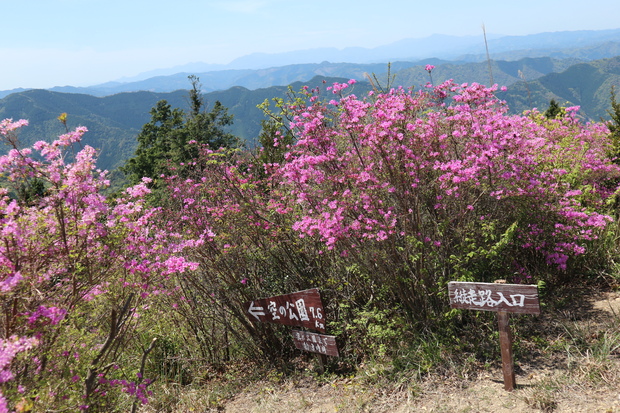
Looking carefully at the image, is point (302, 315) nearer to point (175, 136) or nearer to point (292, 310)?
point (292, 310)

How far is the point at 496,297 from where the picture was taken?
10.4 ft

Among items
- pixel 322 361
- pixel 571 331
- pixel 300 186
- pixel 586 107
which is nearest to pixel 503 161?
pixel 571 331

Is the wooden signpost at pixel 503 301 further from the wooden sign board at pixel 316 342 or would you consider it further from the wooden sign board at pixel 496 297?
the wooden sign board at pixel 316 342

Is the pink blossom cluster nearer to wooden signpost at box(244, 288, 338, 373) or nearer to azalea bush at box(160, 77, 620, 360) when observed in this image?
azalea bush at box(160, 77, 620, 360)

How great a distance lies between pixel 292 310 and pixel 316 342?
0.39 metres

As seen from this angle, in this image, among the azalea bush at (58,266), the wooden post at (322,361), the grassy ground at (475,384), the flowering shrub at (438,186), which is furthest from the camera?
the wooden post at (322,361)

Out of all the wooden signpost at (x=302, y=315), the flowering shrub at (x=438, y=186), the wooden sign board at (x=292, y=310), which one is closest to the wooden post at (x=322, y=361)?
the wooden signpost at (x=302, y=315)

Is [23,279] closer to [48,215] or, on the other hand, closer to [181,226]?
[48,215]

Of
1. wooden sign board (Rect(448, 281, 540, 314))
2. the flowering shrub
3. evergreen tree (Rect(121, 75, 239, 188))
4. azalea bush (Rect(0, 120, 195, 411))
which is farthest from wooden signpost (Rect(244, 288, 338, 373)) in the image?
evergreen tree (Rect(121, 75, 239, 188))

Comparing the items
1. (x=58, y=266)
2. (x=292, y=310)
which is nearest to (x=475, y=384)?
(x=292, y=310)

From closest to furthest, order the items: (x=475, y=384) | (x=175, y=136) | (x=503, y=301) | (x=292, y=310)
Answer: (x=503, y=301)
(x=475, y=384)
(x=292, y=310)
(x=175, y=136)

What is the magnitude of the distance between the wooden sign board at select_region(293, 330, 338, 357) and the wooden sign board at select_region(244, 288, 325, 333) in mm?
91

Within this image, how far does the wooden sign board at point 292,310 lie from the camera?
399 centimetres

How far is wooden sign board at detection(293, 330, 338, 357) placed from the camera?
394cm
